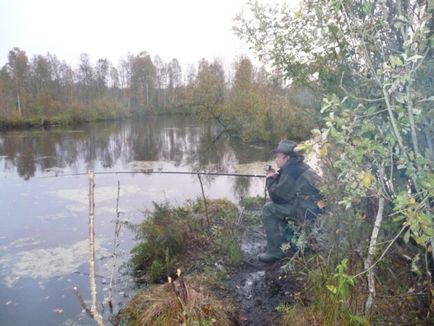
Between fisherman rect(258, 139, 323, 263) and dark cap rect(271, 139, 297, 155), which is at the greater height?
dark cap rect(271, 139, 297, 155)

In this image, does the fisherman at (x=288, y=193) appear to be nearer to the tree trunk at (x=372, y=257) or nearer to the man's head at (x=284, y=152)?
the man's head at (x=284, y=152)

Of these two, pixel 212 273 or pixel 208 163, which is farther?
pixel 208 163

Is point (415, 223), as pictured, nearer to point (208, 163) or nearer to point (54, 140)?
point (208, 163)

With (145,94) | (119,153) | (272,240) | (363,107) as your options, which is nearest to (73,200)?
(272,240)

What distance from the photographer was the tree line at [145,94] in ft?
55.7

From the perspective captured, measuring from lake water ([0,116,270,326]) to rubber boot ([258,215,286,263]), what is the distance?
63.9 inches

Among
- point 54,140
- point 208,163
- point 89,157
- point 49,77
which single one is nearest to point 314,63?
point 208,163

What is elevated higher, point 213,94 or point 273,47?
point 213,94

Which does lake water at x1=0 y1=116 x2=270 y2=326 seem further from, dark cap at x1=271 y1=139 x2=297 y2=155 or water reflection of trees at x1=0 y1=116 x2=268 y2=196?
dark cap at x1=271 y1=139 x2=297 y2=155

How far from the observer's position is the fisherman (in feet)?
12.8

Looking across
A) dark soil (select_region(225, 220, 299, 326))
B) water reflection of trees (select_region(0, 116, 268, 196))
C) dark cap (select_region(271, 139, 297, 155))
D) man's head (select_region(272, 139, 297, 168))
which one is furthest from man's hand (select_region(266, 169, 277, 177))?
water reflection of trees (select_region(0, 116, 268, 196))

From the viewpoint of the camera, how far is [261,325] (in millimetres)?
3297

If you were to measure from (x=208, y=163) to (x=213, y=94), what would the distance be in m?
5.41

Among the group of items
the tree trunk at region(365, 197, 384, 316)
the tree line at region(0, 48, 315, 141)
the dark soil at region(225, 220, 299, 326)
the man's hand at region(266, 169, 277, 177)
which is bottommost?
the dark soil at region(225, 220, 299, 326)
